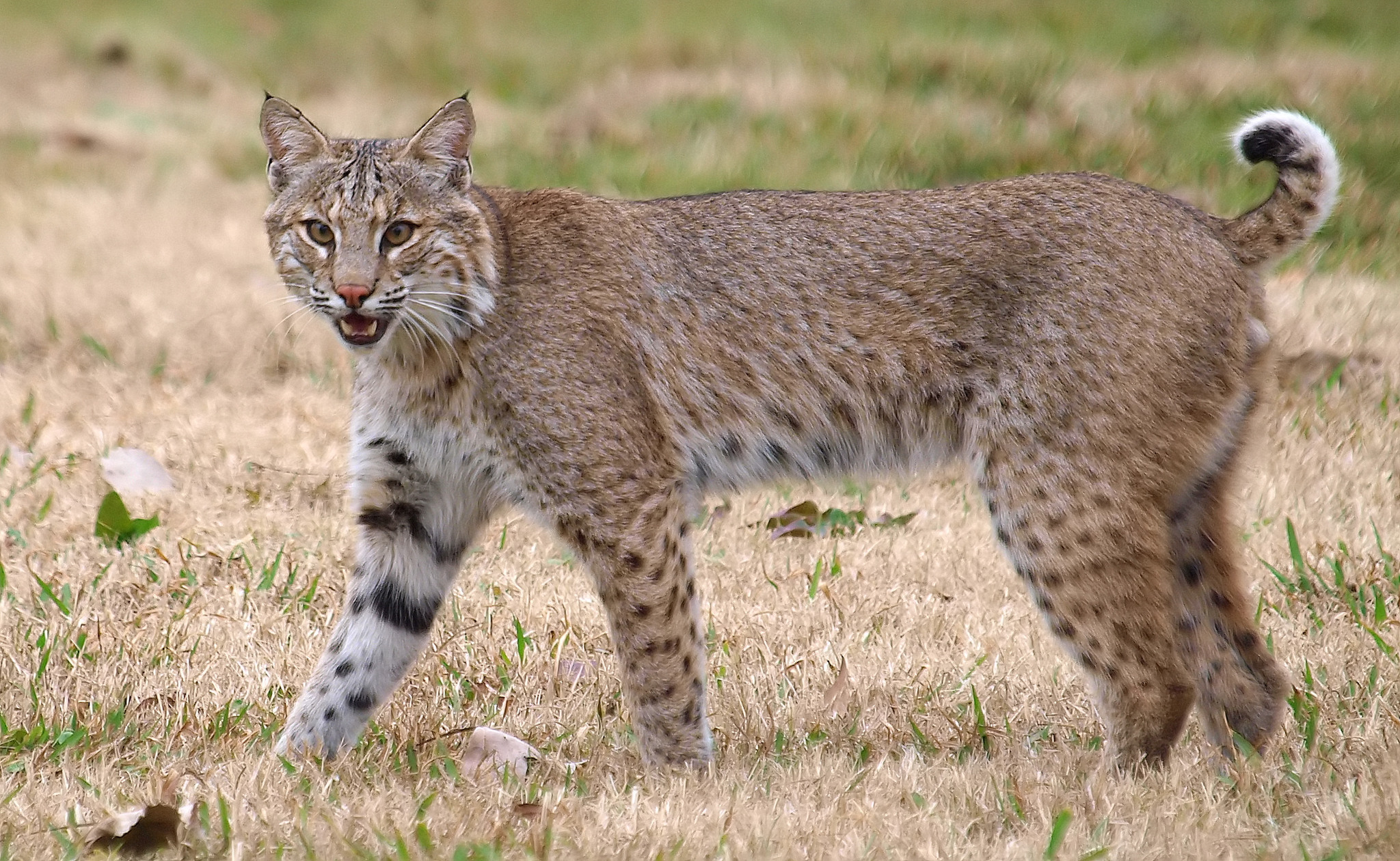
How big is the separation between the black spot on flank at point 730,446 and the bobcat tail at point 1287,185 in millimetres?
1275

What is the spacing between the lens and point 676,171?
9.05 meters

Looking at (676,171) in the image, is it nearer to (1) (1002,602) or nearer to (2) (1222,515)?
(1) (1002,602)

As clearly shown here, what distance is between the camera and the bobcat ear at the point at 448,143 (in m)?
4.02

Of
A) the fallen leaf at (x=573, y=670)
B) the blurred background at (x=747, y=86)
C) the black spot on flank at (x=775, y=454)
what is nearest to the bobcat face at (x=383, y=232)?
the black spot on flank at (x=775, y=454)

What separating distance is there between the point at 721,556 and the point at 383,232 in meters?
1.75

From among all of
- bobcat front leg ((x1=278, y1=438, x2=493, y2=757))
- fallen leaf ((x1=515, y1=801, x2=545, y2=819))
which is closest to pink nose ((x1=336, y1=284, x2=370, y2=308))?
bobcat front leg ((x1=278, y1=438, x2=493, y2=757))

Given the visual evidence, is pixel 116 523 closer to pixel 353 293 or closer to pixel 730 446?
pixel 353 293

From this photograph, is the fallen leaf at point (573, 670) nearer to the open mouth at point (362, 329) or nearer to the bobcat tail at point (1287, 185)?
the open mouth at point (362, 329)

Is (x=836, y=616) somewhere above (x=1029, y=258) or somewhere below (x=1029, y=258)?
below

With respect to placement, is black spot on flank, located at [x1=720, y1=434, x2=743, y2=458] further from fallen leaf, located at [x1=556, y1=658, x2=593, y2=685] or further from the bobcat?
fallen leaf, located at [x1=556, y1=658, x2=593, y2=685]

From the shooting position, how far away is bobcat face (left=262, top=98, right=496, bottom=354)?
383 cm

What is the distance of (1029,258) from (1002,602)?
1.27m

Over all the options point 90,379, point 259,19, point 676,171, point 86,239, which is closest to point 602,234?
point 90,379

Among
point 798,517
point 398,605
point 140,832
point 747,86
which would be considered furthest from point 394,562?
point 747,86
